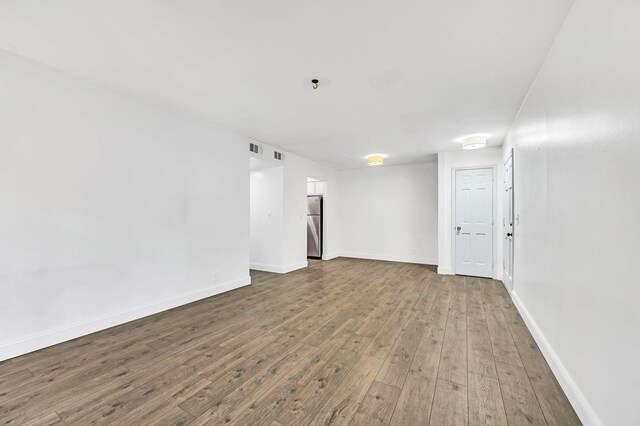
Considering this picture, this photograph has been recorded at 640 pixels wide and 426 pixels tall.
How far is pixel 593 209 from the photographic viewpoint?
1.47 metres

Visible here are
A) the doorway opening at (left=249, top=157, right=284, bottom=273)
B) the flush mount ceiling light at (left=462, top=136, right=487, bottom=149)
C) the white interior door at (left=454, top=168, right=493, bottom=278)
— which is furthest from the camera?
the doorway opening at (left=249, top=157, right=284, bottom=273)

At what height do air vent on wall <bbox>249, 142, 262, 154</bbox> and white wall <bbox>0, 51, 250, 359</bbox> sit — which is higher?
air vent on wall <bbox>249, 142, 262, 154</bbox>

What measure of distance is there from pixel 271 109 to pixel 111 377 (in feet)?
10.2

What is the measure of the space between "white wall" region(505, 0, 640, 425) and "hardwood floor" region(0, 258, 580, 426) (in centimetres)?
41

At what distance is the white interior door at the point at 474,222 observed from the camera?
208 inches

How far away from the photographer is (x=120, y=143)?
3.03 metres

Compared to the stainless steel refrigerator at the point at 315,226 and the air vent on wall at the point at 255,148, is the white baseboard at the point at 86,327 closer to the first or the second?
the air vent on wall at the point at 255,148

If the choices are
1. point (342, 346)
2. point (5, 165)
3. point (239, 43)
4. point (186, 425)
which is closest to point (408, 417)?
point (342, 346)

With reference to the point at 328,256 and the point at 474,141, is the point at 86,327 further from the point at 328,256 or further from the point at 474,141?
the point at 474,141

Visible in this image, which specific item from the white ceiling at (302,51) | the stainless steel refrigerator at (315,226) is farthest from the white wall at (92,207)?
the stainless steel refrigerator at (315,226)

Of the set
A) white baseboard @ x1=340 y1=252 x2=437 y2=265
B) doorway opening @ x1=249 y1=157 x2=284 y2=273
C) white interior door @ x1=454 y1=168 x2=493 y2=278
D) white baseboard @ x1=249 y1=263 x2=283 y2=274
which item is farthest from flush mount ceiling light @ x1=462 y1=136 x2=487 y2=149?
white baseboard @ x1=249 y1=263 x2=283 y2=274

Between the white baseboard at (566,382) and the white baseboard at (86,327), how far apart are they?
4019mm

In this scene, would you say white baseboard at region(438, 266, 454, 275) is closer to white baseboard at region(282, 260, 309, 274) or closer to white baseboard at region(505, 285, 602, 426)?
white baseboard at region(505, 285, 602, 426)

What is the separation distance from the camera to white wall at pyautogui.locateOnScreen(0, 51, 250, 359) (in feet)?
7.70
